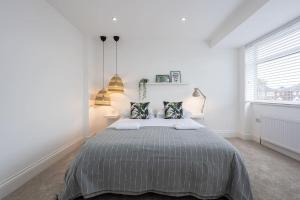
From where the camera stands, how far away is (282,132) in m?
3.01

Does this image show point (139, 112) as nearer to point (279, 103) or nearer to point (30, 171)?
point (30, 171)

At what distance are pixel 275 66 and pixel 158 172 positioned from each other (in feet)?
10.3

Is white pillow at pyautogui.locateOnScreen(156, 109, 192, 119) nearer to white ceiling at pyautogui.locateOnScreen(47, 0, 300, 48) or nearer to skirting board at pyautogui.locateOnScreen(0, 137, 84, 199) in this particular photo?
white ceiling at pyautogui.locateOnScreen(47, 0, 300, 48)

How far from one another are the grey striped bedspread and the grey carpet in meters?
0.15

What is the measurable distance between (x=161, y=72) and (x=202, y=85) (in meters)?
1.07

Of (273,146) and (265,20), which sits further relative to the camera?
(273,146)

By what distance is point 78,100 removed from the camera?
368 centimetres

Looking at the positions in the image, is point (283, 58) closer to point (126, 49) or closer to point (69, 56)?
point (126, 49)

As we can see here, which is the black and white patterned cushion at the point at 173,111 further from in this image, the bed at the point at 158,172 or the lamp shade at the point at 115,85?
the bed at the point at 158,172

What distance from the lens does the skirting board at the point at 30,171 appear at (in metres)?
1.89

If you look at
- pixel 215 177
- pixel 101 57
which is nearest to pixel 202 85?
pixel 101 57

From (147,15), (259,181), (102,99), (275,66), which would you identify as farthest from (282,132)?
(102,99)

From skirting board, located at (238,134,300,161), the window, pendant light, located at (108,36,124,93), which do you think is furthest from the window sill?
pendant light, located at (108,36,124,93)

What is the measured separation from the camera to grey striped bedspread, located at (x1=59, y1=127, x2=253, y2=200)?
5.65 feet
